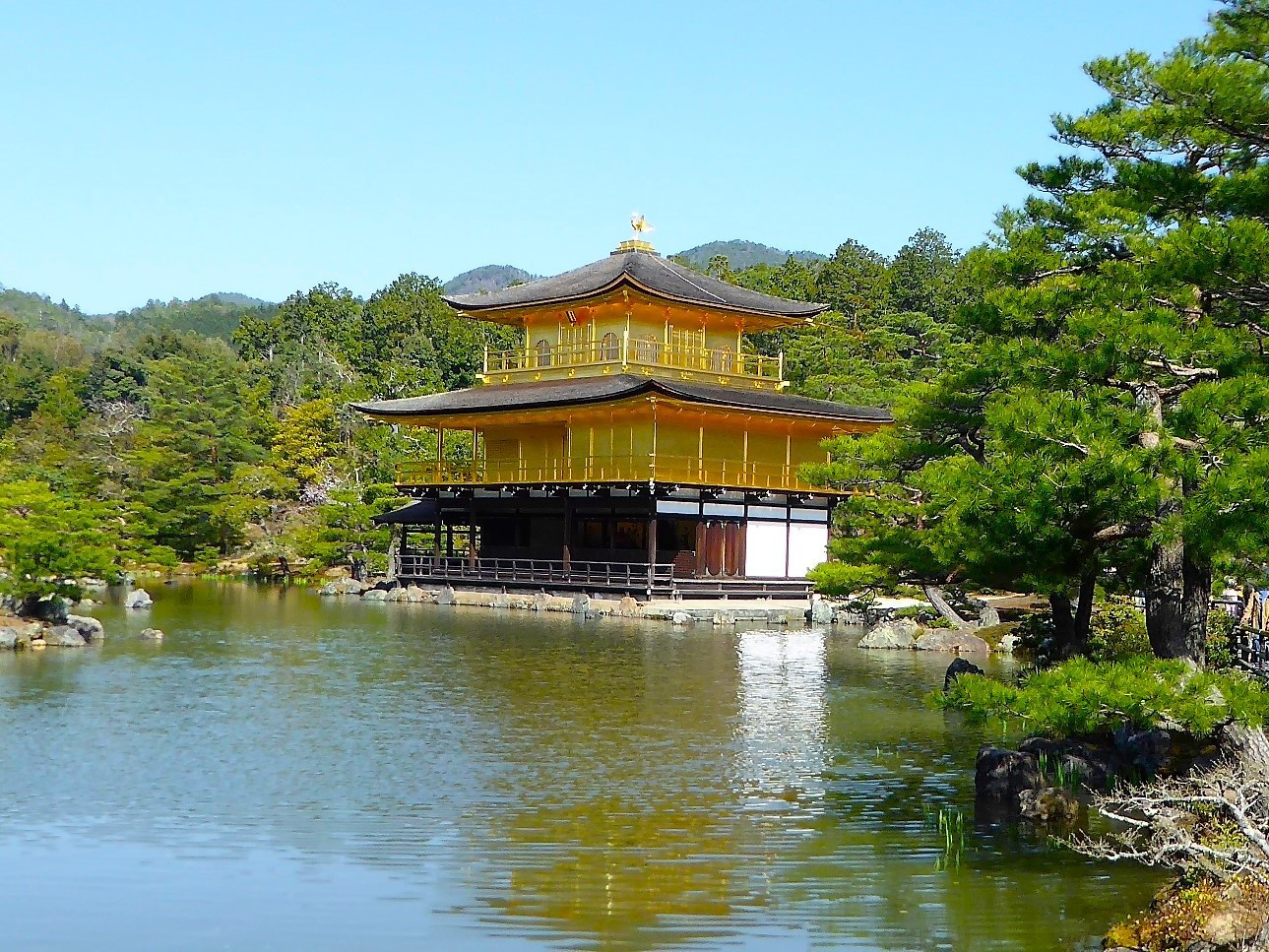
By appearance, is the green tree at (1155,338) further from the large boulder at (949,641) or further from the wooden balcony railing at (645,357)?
the wooden balcony railing at (645,357)

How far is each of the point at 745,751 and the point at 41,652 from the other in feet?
39.8

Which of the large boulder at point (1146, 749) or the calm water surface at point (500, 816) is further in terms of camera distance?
the large boulder at point (1146, 749)

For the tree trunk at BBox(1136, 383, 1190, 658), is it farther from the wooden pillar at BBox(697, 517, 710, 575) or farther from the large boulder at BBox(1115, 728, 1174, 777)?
the wooden pillar at BBox(697, 517, 710, 575)

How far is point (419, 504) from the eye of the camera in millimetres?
39875

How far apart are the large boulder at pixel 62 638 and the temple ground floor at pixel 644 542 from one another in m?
13.0

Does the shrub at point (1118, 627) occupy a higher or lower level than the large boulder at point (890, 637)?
higher

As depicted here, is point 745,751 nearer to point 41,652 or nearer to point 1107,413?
point 1107,413

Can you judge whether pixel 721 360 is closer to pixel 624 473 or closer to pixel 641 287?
pixel 641 287

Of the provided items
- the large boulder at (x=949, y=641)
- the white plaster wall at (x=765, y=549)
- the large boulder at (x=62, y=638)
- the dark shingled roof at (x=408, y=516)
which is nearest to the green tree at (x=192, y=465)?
the dark shingled roof at (x=408, y=516)

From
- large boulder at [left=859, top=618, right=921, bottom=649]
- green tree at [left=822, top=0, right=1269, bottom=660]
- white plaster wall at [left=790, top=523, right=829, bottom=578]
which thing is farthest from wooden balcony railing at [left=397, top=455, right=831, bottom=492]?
green tree at [left=822, top=0, right=1269, bottom=660]

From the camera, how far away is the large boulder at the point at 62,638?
2203 cm

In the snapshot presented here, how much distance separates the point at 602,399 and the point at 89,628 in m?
13.0

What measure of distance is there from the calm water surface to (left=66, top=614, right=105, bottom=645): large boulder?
7.16 ft

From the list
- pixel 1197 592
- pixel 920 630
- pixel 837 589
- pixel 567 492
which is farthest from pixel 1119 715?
pixel 567 492
